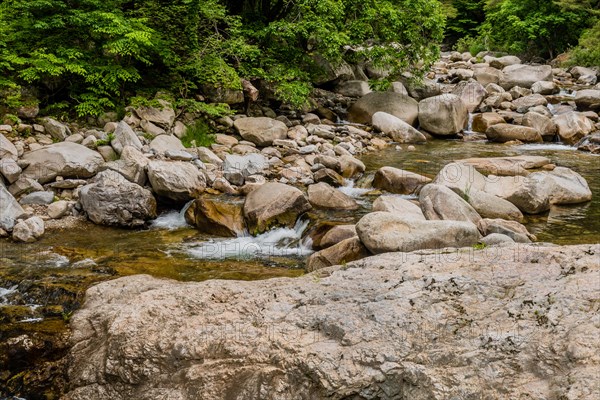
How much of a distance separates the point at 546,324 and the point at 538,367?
0.30 metres

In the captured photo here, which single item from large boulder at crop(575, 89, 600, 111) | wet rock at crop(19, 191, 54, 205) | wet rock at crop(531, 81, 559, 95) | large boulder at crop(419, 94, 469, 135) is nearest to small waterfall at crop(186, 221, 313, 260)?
wet rock at crop(19, 191, 54, 205)

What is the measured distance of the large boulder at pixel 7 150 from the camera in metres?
8.52

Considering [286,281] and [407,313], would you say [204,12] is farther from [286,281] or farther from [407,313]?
[407,313]

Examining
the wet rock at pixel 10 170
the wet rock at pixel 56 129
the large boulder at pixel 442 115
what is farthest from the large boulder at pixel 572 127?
the wet rock at pixel 10 170

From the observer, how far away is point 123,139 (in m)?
9.74

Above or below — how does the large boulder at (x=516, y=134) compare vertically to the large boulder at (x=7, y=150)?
below

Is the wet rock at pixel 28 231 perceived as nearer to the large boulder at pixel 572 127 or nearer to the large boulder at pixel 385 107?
the large boulder at pixel 385 107

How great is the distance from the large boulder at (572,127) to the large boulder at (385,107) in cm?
381

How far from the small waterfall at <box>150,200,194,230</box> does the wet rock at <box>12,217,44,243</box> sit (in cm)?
153

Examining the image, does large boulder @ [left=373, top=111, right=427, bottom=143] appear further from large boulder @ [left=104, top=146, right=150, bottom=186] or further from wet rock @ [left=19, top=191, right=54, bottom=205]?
wet rock @ [left=19, top=191, right=54, bottom=205]

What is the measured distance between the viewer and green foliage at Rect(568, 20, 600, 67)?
22.5 meters

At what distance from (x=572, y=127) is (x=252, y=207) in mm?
10303

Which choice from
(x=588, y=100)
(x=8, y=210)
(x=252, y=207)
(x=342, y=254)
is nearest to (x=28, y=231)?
(x=8, y=210)

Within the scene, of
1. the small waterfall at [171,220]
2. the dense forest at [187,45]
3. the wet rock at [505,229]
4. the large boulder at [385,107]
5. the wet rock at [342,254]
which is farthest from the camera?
the large boulder at [385,107]
